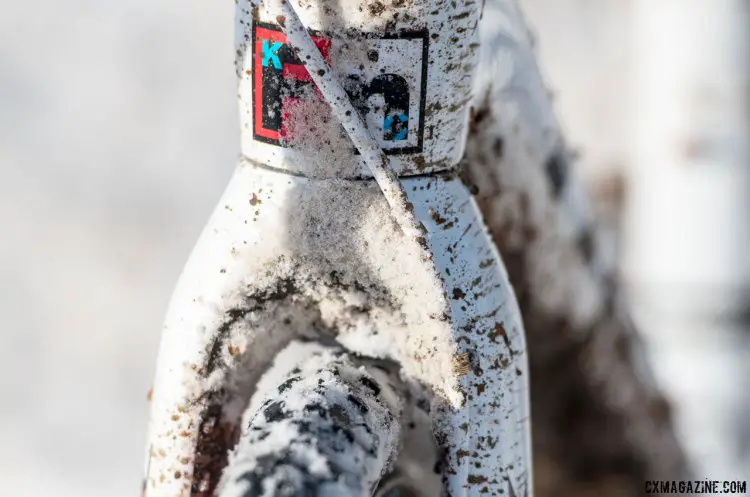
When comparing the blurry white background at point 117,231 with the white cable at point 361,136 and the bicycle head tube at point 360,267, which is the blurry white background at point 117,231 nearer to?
the bicycle head tube at point 360,267

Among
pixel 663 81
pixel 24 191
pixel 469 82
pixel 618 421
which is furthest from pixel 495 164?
pixel 24 191

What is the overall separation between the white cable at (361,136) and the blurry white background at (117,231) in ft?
4.76

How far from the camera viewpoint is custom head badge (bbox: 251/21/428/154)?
0.66 meters

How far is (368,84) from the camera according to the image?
661 millimetres

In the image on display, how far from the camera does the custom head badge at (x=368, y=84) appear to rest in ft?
2.15

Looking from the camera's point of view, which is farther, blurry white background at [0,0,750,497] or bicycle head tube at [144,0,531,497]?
blurry white background at [0,0,750,497]

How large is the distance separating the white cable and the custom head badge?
22mm

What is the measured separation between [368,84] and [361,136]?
0.05 meters

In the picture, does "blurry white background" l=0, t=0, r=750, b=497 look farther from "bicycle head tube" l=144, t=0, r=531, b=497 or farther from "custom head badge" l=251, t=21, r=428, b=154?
"custom head badge" l=251, t=21, r=428, b=154

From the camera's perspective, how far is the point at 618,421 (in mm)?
1660

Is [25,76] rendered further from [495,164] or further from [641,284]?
[641,284]

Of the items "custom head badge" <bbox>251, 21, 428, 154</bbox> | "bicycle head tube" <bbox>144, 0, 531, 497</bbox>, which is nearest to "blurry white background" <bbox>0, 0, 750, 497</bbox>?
"bicycle head tube" <bbox>144, 0, 531, 497</bbox>

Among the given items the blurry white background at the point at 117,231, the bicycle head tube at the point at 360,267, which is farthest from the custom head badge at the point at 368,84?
the blurry white background at the point at 117,231

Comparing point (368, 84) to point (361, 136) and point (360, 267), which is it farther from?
point (360, 267)
